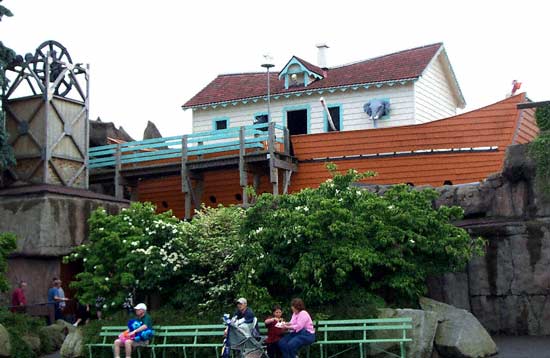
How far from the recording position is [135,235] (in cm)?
1880

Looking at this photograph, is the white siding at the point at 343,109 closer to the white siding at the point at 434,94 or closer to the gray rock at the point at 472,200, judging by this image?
the white siding at the point at 434,94

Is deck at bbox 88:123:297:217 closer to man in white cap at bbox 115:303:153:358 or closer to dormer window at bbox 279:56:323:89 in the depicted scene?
dormer window at bbox 279:56:323:89

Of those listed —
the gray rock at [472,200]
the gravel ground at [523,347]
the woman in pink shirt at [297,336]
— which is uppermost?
the gray rock at [472,200]

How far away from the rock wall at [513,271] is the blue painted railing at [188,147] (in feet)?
26.3

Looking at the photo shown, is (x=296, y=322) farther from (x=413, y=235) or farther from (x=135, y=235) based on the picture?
(x=135, y=235)

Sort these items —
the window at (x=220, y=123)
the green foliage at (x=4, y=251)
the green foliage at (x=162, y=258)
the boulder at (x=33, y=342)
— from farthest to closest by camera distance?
the window at (x=220, y=123)
the green foliage at (x=4, y=251)
the boulder at (x=33, y=342)
the green foliage at (x=162, y=258)

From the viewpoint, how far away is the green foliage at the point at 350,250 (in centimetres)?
1577

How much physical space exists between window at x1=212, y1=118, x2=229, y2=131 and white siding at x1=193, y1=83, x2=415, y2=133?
14 centimetres

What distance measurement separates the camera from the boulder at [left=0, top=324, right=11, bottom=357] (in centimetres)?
1698

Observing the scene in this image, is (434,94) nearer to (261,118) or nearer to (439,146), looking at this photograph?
(439,146)

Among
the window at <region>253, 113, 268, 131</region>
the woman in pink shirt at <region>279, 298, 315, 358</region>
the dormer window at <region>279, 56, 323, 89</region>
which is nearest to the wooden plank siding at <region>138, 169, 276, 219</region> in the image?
the window at <region>253, 113, 268, 131</region>

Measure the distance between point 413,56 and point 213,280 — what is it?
13.3 metres

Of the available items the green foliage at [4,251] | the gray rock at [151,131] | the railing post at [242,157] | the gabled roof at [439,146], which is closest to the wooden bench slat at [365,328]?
the green foliage at [4,251]

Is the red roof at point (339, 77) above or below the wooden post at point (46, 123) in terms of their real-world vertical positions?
above
